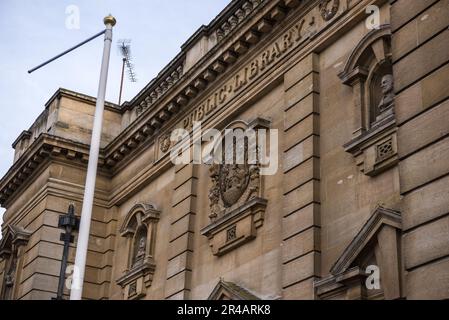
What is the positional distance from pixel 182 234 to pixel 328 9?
24.4 ft

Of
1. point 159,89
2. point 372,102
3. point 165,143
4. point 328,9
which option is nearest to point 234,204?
point 372,102

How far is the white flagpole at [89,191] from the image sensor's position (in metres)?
15.4

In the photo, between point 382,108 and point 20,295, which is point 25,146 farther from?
point 382,108

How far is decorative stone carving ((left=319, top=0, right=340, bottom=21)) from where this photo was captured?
1995 cm

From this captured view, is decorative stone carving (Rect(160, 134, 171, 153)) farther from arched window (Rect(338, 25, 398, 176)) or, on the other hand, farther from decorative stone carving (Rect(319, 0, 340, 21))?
arched window (Rect(338, 25, 398, 176))

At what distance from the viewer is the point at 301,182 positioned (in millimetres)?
19109

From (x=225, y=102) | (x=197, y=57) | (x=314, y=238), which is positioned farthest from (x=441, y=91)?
(x=197, y=57)

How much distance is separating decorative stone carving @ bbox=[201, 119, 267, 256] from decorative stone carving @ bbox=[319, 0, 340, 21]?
305 cm

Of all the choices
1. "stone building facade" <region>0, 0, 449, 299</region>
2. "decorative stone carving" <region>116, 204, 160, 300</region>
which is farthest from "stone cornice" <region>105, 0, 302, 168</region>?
"decorative stone carving" <region>116, 204, 160, 300</region>

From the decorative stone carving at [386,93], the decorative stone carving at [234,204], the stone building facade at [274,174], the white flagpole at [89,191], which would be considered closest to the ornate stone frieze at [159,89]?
the stone building facade at [274,174]

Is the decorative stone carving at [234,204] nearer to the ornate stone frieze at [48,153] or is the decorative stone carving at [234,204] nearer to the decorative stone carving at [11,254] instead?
the ornate stone frieze at [48,153]

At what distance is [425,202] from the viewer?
44.4ft

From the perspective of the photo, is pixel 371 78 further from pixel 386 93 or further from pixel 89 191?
pixel 89 191
